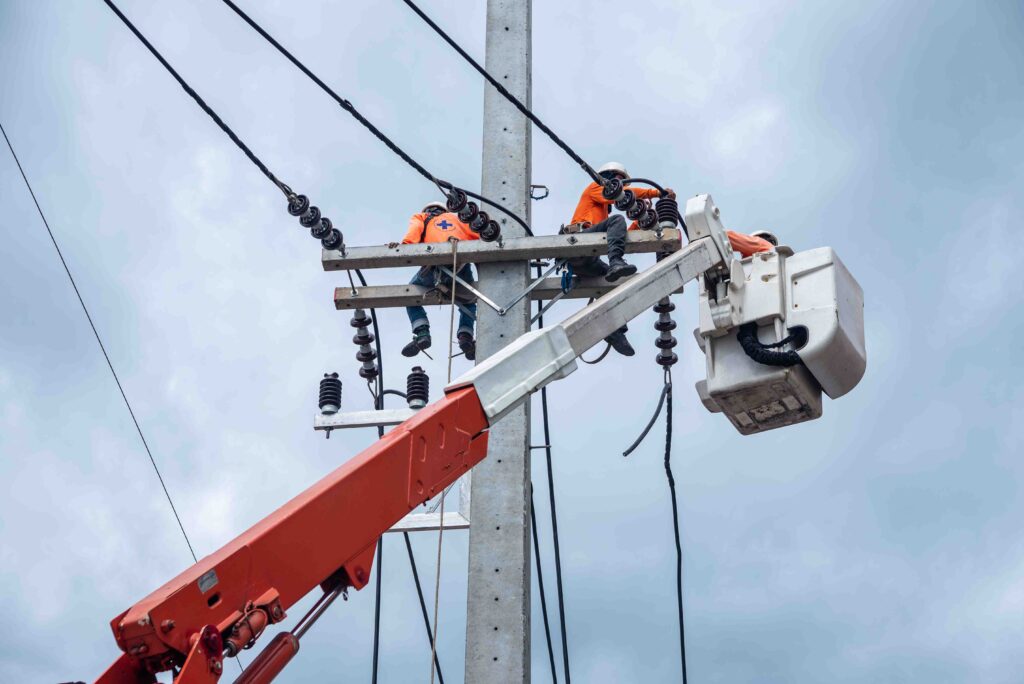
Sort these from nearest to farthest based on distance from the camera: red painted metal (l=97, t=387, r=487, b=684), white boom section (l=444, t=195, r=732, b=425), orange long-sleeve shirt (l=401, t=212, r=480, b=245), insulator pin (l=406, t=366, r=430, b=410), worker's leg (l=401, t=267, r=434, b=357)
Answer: red painted metal (l=97, t=387, r=487, b=684)
white boom section (l=444, t=195, r=732, b=425)
insulator pin (l=406, t=366, r=430, b=410)
orange long-sleeve shirt (l=401, t=212, r=480, b=245)
worker's leg (l=401, t=267, r=434, b=357)

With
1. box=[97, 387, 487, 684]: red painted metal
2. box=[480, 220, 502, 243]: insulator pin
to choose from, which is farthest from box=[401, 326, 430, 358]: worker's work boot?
box=[97, 387, 487, 684]: red painted metal

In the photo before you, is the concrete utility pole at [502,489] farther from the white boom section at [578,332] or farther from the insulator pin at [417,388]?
the white boom section at [578,332]

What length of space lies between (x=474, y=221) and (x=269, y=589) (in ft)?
11.7

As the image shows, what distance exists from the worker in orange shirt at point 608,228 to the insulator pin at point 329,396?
1.61 m

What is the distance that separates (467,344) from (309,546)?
4185 millimetres

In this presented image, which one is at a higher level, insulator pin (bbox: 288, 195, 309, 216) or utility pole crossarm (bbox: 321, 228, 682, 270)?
insulator pin (bbox: 288, 195, 309, 216)

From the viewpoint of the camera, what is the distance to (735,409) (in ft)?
22.4

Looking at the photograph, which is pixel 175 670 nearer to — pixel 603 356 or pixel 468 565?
pixel 468 565

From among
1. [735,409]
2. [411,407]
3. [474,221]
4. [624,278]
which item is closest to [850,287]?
[735,409]

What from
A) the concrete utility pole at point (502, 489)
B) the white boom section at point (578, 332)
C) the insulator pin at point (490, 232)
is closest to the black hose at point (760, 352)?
the white boom section at point (578, 332)

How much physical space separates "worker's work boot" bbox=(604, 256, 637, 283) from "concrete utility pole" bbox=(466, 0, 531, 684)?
0.49 metres

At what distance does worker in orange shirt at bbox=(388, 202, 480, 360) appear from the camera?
822cm

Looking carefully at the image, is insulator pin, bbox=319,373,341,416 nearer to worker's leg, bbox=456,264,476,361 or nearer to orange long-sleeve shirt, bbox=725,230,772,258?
worker's leg, bbox=456,264,476,361

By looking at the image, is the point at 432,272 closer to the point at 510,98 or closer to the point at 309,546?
the point at 510,98
